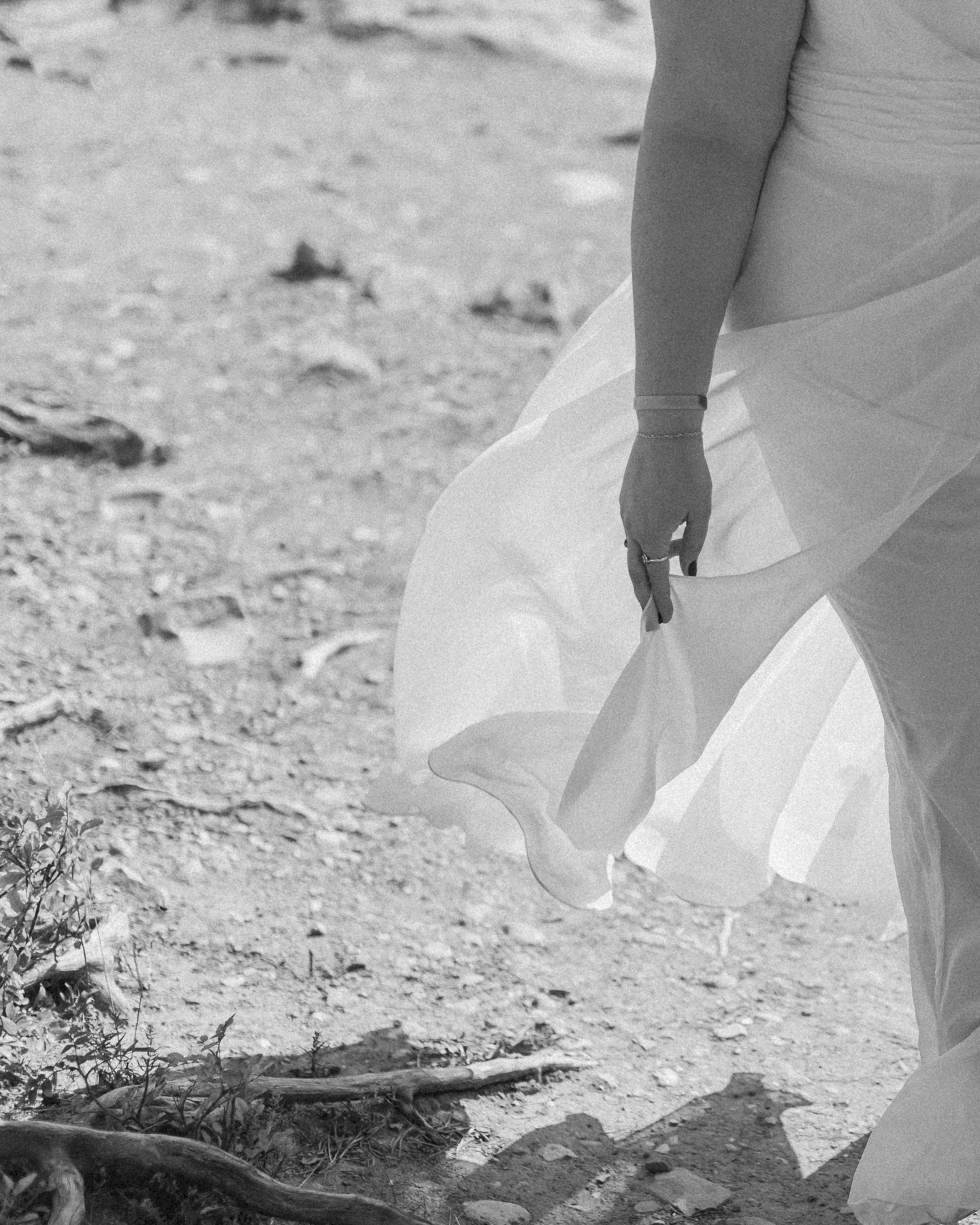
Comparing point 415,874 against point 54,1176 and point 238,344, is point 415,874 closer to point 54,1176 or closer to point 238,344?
point 54,1176

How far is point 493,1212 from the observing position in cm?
218

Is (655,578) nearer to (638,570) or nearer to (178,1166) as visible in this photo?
(638,570)

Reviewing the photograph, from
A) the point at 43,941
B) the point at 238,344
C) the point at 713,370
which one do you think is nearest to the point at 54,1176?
the point at 43,941

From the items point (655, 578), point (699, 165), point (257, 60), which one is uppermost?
point (699, 165)

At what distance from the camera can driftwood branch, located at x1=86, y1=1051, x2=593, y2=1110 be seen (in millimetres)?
2175

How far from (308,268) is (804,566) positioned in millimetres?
4780

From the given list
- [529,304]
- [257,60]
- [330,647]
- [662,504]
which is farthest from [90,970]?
[257,60]

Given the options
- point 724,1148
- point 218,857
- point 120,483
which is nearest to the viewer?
point 724,1148

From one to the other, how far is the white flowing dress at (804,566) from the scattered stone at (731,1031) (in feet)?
1.96

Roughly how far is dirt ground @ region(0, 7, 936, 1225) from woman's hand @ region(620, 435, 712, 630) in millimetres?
1009

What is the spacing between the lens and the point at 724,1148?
244 cm

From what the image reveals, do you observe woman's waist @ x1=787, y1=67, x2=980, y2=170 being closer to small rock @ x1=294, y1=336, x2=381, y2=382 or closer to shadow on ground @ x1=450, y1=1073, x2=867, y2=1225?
shadow on ground @ x1=450, y1=1073, x2=867, y2=1225

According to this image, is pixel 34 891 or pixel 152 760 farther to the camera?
pixel 152 760

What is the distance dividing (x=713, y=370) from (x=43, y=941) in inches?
58.3
